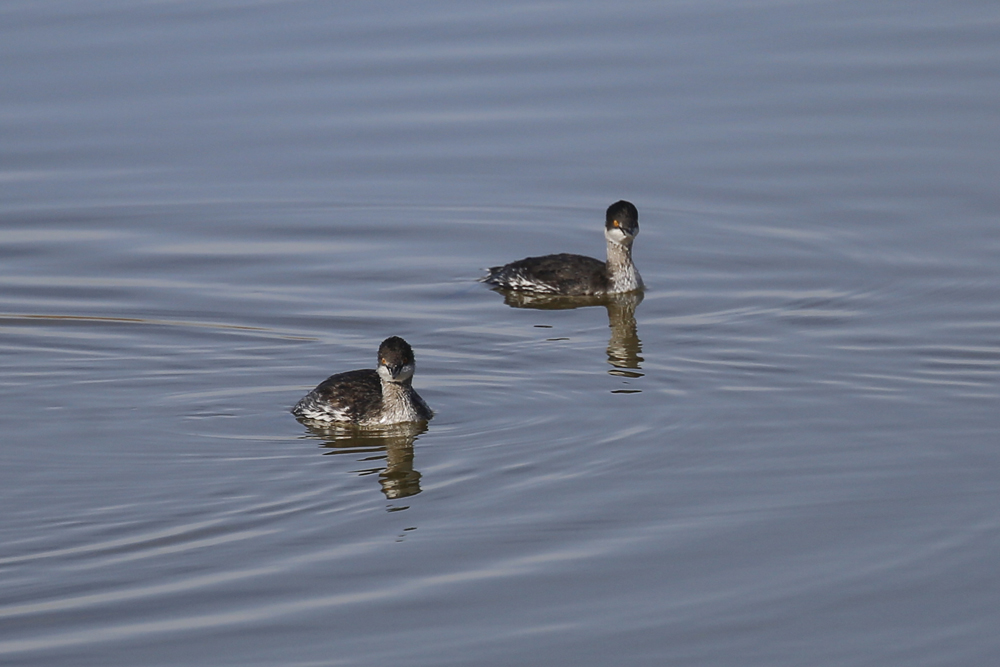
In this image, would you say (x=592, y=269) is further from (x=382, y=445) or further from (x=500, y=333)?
(x=382, y=445)

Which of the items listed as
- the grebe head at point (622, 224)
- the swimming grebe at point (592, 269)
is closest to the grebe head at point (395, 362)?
the swimming grebe at point (592, 269)

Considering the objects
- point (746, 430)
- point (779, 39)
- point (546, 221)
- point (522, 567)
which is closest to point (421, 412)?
point (746, 430)

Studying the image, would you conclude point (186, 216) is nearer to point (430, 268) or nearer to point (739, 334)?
point (430, 268)

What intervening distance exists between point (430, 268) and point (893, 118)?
6903 millimetres

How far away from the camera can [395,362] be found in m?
11.7

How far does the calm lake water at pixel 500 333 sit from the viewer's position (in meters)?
8.59

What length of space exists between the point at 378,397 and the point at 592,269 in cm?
469

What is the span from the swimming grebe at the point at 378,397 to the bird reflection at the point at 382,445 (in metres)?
0.07

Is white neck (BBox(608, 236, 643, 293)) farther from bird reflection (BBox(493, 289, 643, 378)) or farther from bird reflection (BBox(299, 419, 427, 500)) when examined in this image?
bird reflection (BBox(299, 419, 427, 500))

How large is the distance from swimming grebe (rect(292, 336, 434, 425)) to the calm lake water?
16 centimetres

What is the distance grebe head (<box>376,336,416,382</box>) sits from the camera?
38.3 feet

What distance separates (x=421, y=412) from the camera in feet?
39.1

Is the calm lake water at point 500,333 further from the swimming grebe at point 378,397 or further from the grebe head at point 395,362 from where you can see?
the grebe head at point 395,362

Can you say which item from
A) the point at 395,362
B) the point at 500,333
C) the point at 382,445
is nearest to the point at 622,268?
the point at 500,333
